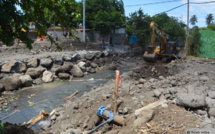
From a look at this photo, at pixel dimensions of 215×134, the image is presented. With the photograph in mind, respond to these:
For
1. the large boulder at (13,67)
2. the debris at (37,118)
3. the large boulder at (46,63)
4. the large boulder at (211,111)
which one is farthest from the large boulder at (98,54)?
the large boulder at (211,111)

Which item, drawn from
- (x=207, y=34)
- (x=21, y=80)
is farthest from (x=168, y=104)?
(x=207, y=34)

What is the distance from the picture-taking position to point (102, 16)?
27203 millimetres

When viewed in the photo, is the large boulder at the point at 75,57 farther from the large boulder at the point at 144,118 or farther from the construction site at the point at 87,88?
the large boulder at the point at 144,118

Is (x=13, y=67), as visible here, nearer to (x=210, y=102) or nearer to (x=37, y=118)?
(x=37, y=118)

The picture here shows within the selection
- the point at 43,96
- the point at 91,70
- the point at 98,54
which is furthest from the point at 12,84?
the point at 98,54

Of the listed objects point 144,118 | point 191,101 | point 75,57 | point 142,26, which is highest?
point 142,26

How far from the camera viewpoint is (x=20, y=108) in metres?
9.31

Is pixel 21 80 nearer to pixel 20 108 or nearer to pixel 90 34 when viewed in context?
pixel 20 108

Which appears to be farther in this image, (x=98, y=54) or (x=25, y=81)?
(x=98, y=54)

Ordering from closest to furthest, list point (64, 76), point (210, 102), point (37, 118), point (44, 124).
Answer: point (210, 102) < point (44, 124) < point (37, 118) < point (64, 76)

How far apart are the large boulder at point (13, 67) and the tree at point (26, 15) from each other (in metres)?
10.8

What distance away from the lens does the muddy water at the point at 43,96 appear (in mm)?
8655

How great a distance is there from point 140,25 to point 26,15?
77.0 feet

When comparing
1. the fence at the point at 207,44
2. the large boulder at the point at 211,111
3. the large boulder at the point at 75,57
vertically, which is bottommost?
the large boulder at the point at 211,111
